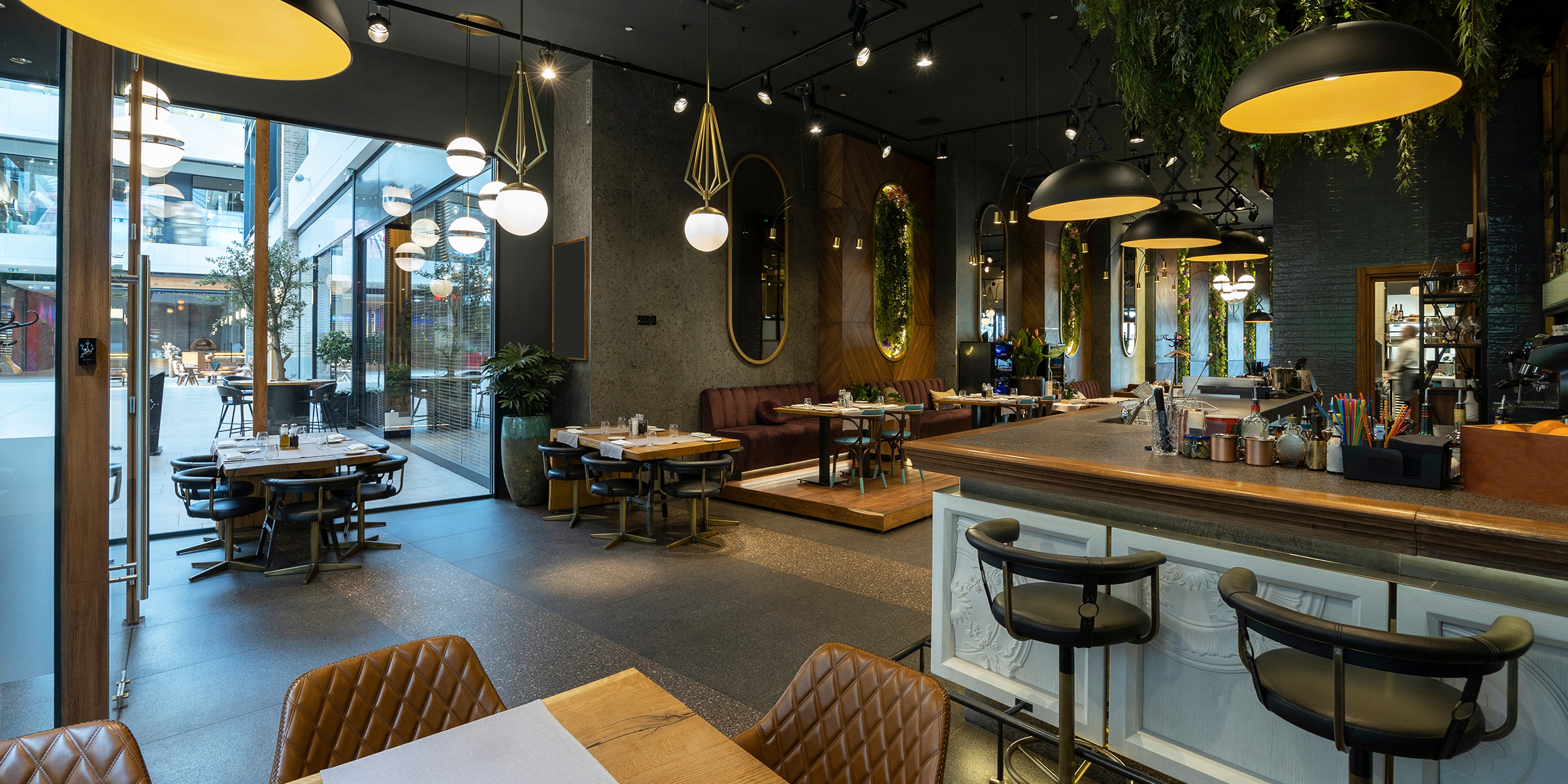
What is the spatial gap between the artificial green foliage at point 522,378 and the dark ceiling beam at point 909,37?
3.74 metres

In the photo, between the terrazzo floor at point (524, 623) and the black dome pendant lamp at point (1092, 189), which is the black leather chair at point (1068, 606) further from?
the black dome pendant lamp at point (1092, 189)

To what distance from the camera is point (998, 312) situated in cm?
1226

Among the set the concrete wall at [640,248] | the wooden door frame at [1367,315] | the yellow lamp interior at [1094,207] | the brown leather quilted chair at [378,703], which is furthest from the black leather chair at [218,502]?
the wooden door frame at [1367,315]

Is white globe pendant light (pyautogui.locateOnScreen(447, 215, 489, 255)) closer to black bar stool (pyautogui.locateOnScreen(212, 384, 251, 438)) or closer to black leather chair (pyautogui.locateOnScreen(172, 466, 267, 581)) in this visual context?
black bar stool (pyautogui.locateOnScreen(212, 384, 251, 438))

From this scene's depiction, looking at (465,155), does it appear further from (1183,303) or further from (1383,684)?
(1183,303)

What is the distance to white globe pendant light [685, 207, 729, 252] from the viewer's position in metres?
5.55

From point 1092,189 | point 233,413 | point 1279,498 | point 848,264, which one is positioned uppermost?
point 848,264

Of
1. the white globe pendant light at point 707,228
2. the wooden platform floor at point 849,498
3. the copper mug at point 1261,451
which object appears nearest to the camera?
the copper mug at point 1261,451

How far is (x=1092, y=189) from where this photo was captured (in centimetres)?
307

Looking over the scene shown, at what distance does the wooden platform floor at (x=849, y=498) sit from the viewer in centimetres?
630

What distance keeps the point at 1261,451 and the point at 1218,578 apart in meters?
0.59

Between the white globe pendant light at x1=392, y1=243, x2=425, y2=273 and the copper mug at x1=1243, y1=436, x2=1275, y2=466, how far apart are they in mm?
7402

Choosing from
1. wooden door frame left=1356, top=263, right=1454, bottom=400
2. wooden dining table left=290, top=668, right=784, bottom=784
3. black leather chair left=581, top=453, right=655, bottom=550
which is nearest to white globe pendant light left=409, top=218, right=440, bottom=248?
black leather chair left=581, top=453, right=655, bottom=550

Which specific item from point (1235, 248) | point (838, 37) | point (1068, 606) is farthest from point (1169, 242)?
point (838, 37)
